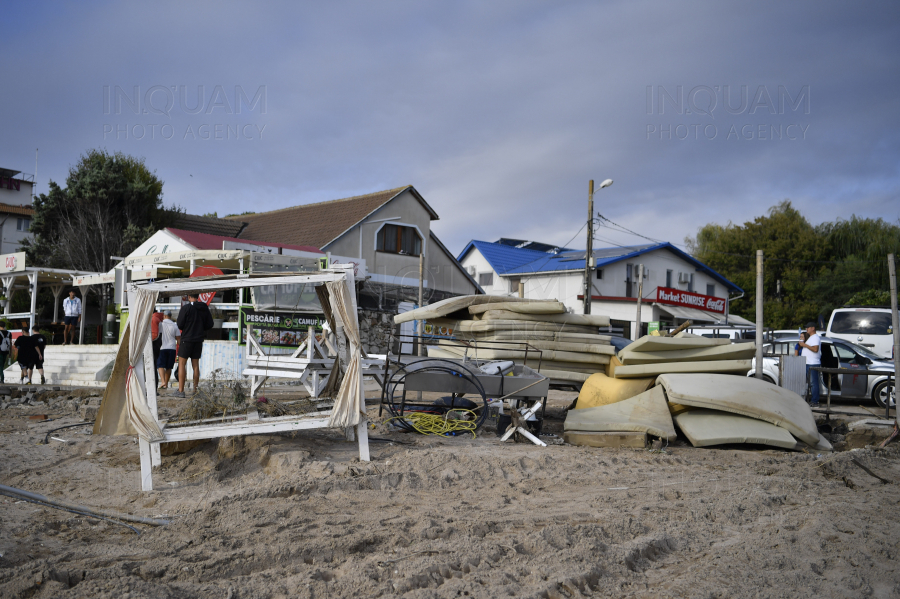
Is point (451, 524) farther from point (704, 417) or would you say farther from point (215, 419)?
point (704, 417)

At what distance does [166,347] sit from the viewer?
12.1 meters

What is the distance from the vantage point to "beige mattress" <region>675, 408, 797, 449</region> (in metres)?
7.61

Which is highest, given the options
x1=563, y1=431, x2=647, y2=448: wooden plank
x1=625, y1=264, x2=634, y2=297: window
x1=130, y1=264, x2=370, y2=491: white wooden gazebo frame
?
x1=625, y1=264, x2=634, y2=297: window

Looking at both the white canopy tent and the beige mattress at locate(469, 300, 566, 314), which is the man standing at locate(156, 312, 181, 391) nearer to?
the beige mattress at locate(469, 300, 566, 314)

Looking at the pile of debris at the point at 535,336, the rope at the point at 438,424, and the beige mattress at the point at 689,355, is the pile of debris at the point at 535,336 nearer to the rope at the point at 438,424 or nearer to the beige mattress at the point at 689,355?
the beige mattress at the point at 689,355

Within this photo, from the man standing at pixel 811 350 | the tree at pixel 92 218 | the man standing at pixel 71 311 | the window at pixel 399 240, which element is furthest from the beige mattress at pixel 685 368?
the tree at pixel 92 218

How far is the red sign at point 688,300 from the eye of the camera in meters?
33.1

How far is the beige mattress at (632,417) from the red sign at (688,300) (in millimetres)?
25621

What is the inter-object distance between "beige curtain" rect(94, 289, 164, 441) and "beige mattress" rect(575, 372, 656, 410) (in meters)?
5.58

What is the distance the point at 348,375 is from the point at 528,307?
4.99 m

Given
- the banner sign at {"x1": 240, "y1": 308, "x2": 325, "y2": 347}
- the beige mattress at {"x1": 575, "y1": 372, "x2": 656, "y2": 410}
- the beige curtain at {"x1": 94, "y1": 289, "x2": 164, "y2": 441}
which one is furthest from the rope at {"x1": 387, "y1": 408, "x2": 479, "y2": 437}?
the banner sign at {"x1": 240, "y1": 308, "x2": 325, "y2": 347}

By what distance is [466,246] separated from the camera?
40.4 m

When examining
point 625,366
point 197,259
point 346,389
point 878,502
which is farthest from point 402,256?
point 878,502

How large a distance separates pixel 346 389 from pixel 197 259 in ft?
37.2
